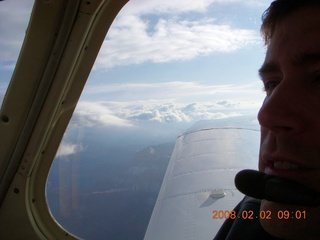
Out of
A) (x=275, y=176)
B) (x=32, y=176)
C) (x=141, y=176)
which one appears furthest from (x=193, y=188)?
(x=275, y=176)

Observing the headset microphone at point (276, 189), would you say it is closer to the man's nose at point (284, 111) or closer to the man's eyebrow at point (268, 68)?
the man's nose at point (284, 111)

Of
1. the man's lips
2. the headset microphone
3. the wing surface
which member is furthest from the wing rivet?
the man's lips

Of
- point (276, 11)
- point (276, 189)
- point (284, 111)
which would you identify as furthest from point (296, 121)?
point (276, 11)

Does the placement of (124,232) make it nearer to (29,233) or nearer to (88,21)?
(29,233)

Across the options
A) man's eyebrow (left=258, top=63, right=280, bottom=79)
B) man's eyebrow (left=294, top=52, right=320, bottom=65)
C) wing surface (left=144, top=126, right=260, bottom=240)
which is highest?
man's eyebrow (left=294, top=52, right=320, bottom=65)

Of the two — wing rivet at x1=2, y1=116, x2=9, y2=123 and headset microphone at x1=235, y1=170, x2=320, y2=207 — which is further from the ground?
headset microphone at x1=235, y1=170, x2=320, y2=207

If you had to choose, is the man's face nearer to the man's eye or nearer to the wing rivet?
the man's eye
